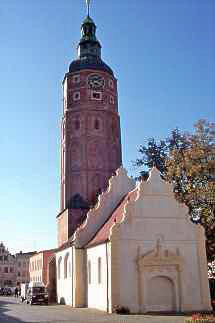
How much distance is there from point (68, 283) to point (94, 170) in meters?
15.5

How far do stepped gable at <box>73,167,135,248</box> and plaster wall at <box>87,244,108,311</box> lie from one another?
1912 millimetres

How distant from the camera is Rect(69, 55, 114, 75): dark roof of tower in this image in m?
53.6

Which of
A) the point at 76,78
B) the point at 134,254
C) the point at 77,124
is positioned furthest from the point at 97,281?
the point at 76,78

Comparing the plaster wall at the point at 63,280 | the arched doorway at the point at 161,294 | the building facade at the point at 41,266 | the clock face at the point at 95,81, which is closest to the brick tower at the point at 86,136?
the clock face at the point at 95,81

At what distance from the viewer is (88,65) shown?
53562mm

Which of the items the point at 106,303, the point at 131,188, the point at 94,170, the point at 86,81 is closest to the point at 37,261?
the point at 94,170

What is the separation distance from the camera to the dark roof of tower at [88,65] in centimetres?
5356

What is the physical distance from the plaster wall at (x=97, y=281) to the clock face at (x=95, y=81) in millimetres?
25153

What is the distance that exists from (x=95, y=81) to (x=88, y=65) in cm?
240

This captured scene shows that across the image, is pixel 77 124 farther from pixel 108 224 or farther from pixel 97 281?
pixel 97 281

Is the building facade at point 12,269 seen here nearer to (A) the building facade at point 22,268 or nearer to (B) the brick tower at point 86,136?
(A) the building facade at point 22,268

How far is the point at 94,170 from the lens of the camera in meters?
49.2

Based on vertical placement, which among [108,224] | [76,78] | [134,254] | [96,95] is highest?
[76,78]

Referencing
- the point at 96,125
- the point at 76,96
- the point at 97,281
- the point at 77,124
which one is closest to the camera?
the point at 97,281
